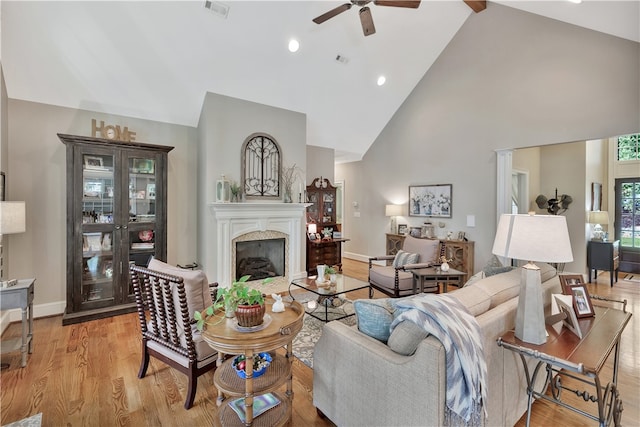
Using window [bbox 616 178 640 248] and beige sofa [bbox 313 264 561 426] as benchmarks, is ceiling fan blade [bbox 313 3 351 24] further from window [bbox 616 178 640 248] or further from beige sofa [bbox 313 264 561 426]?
window [bbox 616 178 640 248]

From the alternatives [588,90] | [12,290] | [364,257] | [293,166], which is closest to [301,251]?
[293,166]

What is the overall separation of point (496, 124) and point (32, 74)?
6433 mm

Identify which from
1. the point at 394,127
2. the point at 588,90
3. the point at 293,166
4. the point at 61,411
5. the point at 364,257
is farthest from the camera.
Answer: the point at 364,257

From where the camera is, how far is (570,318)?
178 centimetres

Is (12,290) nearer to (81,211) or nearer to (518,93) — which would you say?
(81,211)

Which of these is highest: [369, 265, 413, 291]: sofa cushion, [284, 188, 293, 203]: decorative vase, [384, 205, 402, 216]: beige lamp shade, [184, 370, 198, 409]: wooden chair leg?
[284, 188, 293, 203]: decorative vase

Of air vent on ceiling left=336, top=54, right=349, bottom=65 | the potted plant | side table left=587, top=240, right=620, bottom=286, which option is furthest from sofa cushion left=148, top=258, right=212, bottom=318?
side table left=587, top=240, right=620, bottom=286

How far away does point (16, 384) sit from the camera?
Answer: 7.55 feet

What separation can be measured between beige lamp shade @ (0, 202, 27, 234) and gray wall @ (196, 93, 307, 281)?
193 centimetres

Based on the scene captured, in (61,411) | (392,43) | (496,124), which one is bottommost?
(61,411)

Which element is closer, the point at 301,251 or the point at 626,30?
the point at 626,30

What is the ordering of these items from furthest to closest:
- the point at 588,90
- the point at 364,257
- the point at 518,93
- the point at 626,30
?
the point at 364,257, the point at 518,93, the point at 588,90, the point at 626,30

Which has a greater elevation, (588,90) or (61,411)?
(588,90)

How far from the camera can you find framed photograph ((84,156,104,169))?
353 cm
